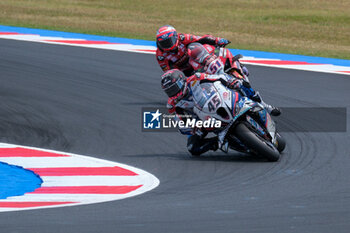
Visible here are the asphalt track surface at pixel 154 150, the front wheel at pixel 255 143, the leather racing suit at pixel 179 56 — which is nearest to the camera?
the asphalt track surface at pixel 154 150

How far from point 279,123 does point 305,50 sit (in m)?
8.85

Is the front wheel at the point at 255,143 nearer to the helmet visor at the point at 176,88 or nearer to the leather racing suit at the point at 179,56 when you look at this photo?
→ the helmet visor at the point at 176,88

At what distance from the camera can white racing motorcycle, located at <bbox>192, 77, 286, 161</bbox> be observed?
977 cm

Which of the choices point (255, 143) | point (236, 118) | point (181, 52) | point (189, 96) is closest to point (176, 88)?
point (189, 96)

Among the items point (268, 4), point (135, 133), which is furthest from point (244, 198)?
point (268, 4)

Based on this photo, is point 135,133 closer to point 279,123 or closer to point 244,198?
point 279,123

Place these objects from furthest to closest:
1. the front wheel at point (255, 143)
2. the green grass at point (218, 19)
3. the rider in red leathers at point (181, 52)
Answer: the green grass at point (218, 19)
the rider in red leathers at point (181, 52)
the front wheel at point (255, 143)

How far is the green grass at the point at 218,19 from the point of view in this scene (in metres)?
23.0

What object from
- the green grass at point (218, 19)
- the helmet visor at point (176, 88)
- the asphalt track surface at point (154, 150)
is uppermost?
the helmet visor at point (176, 88)

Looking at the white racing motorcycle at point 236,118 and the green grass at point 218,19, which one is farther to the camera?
the green grass at point 218,19

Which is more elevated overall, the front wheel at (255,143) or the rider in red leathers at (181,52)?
the rider in red leathers at (181,52)

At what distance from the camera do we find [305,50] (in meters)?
21.0

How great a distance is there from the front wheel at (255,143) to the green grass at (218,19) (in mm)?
10426

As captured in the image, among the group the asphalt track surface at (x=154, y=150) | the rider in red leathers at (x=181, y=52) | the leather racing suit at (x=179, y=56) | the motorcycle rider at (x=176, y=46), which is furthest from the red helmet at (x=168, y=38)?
the asphalt track surface at (x=154, y=150)
